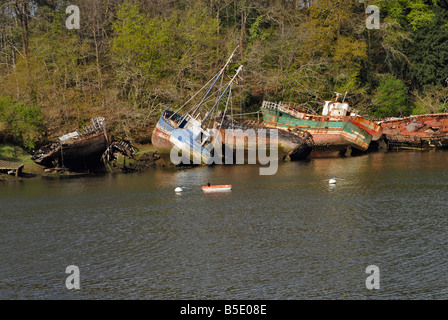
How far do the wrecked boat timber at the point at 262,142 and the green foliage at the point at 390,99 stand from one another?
21.2 meters

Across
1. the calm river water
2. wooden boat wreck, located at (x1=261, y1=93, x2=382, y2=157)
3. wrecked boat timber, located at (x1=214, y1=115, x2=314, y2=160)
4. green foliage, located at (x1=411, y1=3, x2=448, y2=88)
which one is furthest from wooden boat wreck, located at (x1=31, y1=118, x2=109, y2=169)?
green foliage, located at (x1=411, y1=3, x2=448, y2=88)

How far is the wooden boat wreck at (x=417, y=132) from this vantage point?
2594 inches

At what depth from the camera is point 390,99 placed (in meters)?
77.7

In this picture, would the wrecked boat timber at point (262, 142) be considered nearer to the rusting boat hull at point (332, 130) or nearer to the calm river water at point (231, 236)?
the rusting boat hull at point (332, 130)

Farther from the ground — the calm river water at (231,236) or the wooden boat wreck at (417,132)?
the wooden boat wreck at (417,132)

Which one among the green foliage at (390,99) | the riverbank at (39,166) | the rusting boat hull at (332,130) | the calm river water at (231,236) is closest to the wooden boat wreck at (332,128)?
the rusting boat hull at (332,130)

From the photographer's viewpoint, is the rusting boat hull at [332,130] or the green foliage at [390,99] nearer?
the rusting boat hull at [332,130]

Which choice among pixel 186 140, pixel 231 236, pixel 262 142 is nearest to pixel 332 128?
pixel 262 142

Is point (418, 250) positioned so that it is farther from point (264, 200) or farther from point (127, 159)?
point (127, 159)

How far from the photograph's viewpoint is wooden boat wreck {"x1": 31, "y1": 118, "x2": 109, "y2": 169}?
53250 mm

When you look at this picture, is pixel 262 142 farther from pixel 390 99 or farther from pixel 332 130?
pixel 390 99

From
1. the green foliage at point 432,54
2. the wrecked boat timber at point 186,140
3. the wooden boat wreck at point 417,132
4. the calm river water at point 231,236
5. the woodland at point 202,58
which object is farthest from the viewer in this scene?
the green foliage at point 432,54

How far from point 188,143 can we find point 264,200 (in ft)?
53.2

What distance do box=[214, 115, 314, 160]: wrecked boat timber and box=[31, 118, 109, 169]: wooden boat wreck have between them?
11.6 meters
